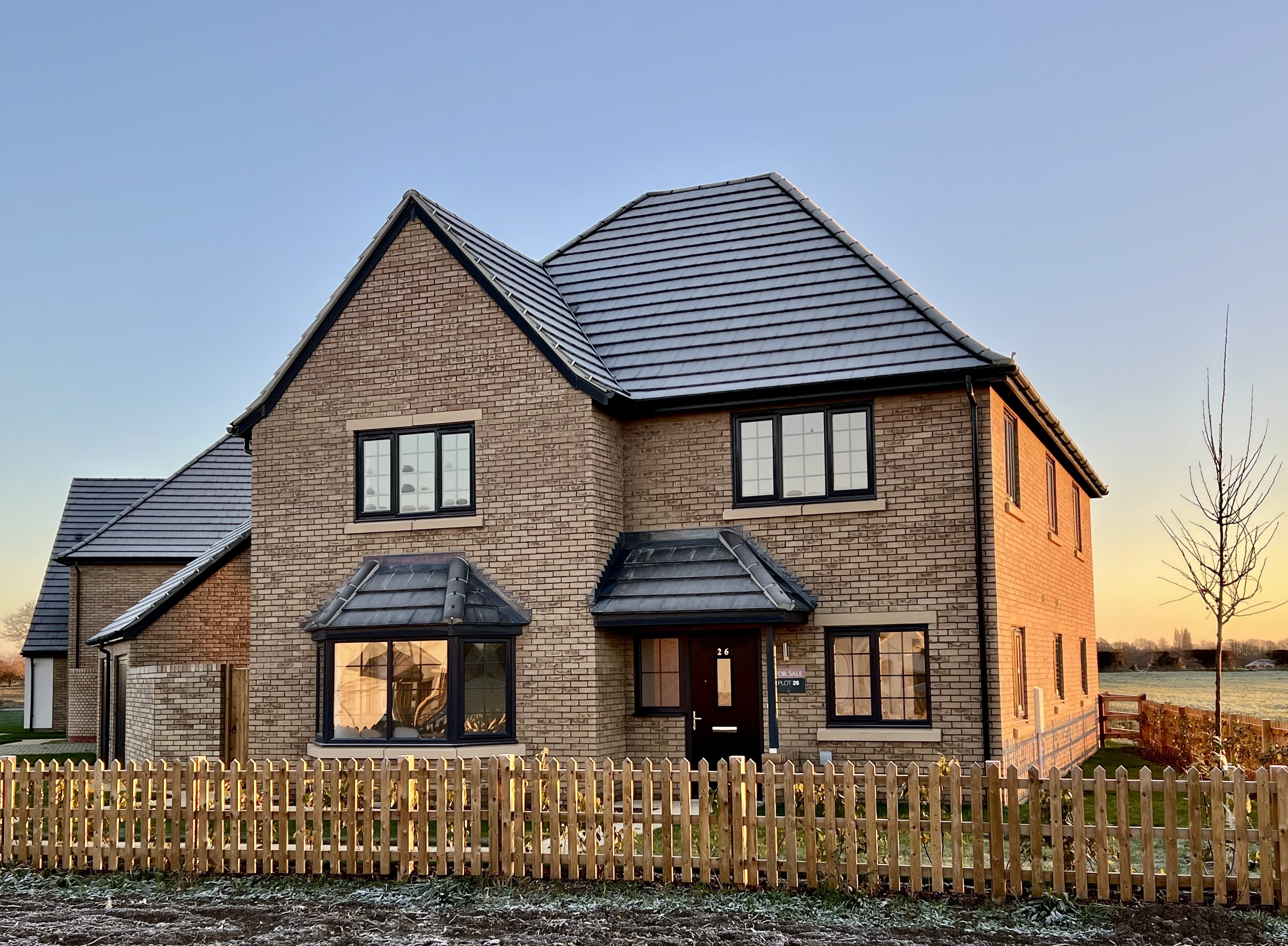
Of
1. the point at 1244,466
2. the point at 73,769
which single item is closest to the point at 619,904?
the point at 73,769

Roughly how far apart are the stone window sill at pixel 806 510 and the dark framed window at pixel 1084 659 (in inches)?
477

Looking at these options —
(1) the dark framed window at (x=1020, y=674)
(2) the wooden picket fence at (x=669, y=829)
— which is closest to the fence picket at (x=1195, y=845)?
(2) the wooden picket fence at (x=669, y=829)

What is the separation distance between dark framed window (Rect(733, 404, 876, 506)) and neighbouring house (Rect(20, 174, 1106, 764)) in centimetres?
4

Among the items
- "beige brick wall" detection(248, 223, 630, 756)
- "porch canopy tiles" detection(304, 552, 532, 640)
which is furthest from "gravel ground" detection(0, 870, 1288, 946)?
"beige brick wall" detection(248, 223, 630, 756)

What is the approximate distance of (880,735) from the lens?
1752cm

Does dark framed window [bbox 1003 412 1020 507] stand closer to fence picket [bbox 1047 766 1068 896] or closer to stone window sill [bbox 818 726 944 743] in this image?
stone window sill [bbox 818 726 944 743]

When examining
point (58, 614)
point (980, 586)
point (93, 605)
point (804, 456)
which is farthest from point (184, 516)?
point (980, 586)

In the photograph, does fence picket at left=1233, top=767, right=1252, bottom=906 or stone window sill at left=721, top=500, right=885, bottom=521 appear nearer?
fence picket at left=1233, top=767, right=1252, bottom=906

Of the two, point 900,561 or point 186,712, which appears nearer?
point 900,561

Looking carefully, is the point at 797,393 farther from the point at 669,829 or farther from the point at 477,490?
the point at 669,829

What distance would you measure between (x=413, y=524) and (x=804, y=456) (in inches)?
237

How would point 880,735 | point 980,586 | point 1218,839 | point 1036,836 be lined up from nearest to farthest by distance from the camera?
point 1218,839 → point 1036,836 → point 980,586 → point 880,735

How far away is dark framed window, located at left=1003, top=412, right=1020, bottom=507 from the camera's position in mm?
19172

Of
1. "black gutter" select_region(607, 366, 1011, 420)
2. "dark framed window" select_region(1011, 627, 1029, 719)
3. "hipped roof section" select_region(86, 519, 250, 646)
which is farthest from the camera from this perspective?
"hipped roof section" select_region(86, 519, 250, 646)
